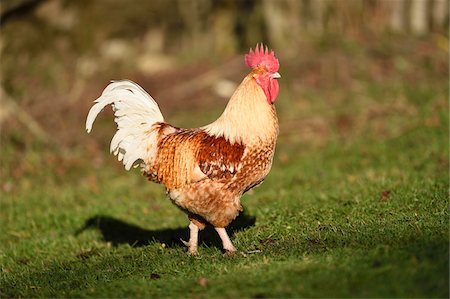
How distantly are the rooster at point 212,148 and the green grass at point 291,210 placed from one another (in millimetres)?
520

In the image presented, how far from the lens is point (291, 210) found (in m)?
8.41

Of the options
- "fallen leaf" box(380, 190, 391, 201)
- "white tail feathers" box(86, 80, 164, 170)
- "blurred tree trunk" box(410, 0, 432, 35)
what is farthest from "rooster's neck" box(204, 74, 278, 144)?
"blurred tree trunk" box(410, 0, 432, 35)

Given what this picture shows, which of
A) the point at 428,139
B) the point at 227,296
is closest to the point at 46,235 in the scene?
the point at 227,296

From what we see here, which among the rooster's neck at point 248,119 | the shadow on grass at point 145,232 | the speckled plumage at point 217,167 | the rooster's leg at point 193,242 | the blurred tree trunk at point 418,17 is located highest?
the blurred tree trunk at point 418,17

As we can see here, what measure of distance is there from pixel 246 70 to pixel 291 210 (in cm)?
1106

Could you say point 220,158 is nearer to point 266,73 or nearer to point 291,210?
point 266,73

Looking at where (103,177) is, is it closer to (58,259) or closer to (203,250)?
(58,259)

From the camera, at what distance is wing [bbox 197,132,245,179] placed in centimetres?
669

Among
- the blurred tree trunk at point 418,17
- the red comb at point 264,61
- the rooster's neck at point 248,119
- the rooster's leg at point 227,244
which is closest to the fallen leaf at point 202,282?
the rooster's leg at point 227,244

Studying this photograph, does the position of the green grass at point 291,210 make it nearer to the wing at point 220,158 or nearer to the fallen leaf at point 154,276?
the fallen leaf at point 154,276

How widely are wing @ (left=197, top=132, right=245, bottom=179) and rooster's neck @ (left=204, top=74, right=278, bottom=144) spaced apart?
0.09m

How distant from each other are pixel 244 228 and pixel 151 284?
2456 millimetres

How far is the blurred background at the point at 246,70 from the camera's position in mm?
14117

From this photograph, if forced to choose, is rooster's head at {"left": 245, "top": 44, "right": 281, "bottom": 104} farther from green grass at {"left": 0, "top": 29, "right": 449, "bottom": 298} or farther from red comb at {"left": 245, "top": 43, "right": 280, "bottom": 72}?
green grass at {"left": 0, "top": 29, "right": 449, "bottom": 298}
